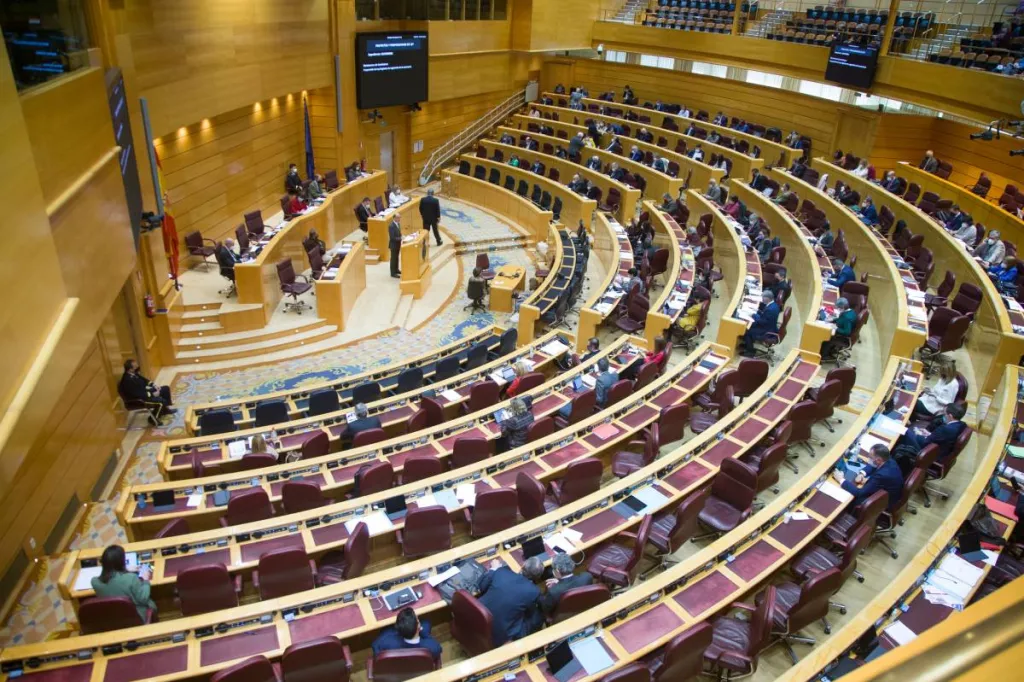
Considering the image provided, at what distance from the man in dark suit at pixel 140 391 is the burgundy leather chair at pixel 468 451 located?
4.69 meters

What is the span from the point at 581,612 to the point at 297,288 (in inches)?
375

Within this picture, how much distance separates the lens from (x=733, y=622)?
567cm

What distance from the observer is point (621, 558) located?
6.35 metres

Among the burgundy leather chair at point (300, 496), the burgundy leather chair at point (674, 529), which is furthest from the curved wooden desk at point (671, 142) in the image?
the burgundy leather chair at point (300, 496)

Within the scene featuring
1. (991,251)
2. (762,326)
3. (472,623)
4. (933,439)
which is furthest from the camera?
(991,251)

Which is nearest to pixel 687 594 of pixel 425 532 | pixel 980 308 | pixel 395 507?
pixel 425 532

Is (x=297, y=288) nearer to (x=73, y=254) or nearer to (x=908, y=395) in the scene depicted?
(x=73, y=254)

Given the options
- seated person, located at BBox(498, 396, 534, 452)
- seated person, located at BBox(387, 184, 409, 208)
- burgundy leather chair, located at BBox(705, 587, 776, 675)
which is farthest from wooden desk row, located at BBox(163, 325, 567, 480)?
seated person, located at BBox(387, 184, 409, 208)

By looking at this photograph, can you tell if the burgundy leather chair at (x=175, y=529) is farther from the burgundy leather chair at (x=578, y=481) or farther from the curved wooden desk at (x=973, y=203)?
the curved wooden desk at (x=973, y=203)

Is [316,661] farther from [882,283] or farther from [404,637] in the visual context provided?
[882,283]

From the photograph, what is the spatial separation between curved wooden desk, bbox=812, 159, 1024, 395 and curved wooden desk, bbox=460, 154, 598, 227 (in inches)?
252

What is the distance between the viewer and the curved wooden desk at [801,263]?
10312mm

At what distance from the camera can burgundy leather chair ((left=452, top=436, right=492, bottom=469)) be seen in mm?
7632

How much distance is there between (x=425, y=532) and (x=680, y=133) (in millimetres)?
18042
